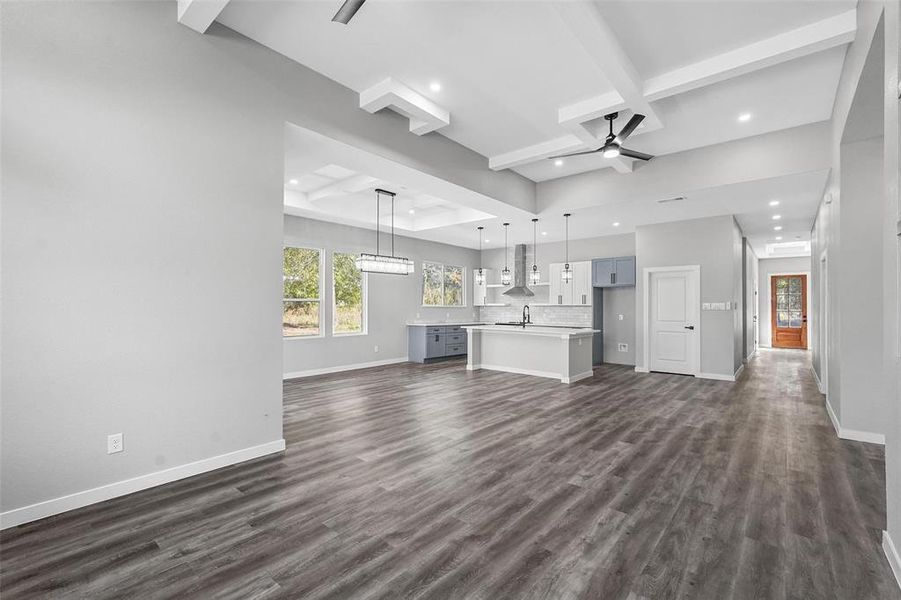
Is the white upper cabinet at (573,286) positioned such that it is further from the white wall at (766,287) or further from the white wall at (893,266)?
the white wall at (766,287)

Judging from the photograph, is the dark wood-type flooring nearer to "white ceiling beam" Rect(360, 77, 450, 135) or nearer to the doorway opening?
"white ceiling beam" Rect(360, 77, 450, 135)

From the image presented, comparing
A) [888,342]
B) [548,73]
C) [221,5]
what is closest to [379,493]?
[888,342]

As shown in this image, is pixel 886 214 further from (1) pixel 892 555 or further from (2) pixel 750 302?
(2) pixel 750 302

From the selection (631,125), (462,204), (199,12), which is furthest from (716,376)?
(199,12)

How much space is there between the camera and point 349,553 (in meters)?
2.05

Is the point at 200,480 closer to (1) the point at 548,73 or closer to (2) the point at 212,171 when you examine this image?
(2) the point at 212,171

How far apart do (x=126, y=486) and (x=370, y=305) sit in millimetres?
6091

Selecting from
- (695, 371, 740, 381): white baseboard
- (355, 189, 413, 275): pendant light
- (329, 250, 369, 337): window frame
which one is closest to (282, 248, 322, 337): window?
(329, 250, 369, 337): window frame

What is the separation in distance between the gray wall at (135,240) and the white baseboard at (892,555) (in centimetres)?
384

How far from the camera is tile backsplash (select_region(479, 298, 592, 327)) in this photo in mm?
9570

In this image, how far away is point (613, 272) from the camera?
28.9 feet

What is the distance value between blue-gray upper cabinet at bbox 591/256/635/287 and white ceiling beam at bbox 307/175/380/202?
5.34 metres

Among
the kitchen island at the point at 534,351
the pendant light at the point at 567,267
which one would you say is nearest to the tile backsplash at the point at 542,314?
the pendant light at the point at 567,267

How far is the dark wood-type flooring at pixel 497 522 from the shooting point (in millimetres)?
1838
